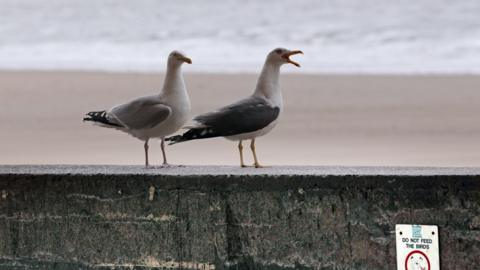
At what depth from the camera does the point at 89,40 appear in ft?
35.8

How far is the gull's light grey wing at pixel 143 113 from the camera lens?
2.77 metres

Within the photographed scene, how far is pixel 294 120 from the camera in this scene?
22.2ft

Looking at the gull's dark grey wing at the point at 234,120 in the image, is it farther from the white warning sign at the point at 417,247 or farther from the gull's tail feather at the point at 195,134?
the white warning sign at the point at 417,247

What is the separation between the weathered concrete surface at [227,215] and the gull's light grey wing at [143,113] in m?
0.12

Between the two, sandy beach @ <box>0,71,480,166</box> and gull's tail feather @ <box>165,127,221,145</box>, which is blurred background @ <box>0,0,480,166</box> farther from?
gull's tail feather @ <box>165,127,221,145</box>

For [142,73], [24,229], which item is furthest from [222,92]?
[24,229]

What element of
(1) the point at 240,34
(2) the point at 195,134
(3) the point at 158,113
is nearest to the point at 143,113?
(3) the point at 158,113

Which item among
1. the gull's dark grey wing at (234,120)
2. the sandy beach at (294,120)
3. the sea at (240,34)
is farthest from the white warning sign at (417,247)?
the sea at (240,34)

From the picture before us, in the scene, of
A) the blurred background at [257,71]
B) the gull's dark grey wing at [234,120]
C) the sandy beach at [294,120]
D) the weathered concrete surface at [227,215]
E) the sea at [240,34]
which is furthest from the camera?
the sea at [240,34]

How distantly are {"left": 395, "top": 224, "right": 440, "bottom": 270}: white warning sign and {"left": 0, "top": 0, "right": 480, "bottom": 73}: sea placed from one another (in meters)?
5.91

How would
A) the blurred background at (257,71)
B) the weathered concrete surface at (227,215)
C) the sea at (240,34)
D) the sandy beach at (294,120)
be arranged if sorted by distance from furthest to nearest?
the sea at (240,34)
the blurred background at (257,71)
the sandy beach at (294,120)
the weathered concrete surface at (227,215)

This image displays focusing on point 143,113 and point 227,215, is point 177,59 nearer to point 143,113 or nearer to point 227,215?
point 143,113

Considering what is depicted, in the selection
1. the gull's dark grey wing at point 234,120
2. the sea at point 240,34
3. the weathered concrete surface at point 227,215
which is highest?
the sea at point 240,34

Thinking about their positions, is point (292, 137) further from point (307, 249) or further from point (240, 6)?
point (240, 6)
